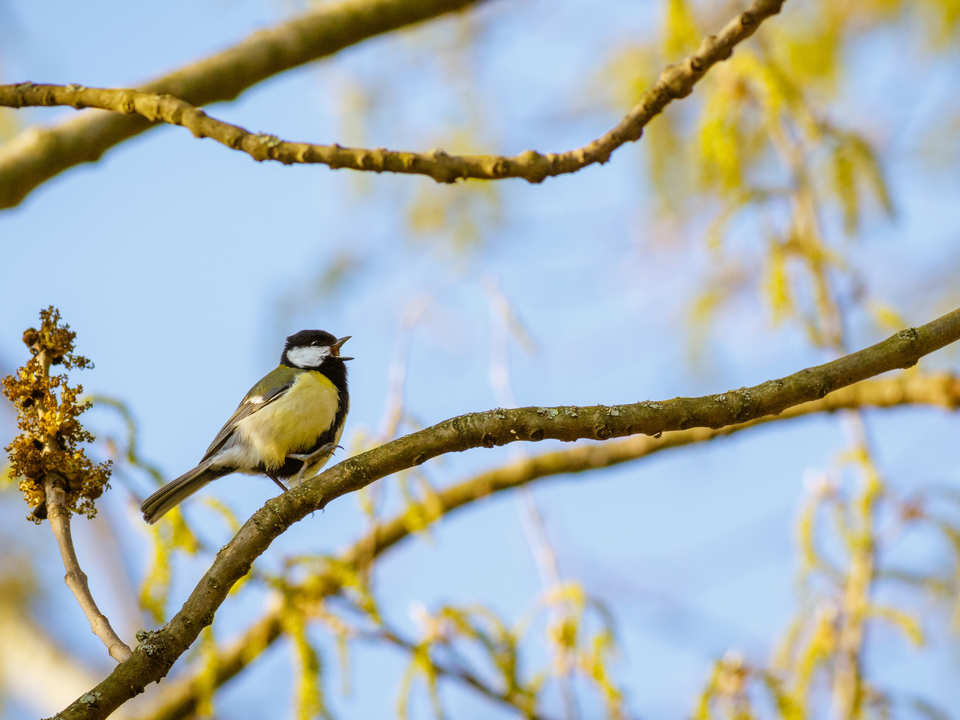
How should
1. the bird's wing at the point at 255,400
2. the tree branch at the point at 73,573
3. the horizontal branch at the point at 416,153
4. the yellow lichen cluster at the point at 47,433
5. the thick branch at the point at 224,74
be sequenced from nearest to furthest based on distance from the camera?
the tree branch at the point at 73,573, the yellow lichen cluster at the point at 47,433, the horizontal branch at the point at 416,153, the thick branch at the point at 224,74, the bird's wing at the point at 255,400

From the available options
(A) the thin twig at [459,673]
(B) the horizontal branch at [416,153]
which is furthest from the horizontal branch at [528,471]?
(B) the horizontal branch at [416,153]

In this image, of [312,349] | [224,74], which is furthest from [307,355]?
[224,74]

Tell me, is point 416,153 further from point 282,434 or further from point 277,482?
point 277,482

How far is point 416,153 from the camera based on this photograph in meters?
1.90

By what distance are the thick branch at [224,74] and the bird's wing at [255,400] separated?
1.05 meters

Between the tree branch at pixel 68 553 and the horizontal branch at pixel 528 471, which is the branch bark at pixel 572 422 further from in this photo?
the horizontal branch at pixel 528 471

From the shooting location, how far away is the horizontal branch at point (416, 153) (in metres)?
1.88

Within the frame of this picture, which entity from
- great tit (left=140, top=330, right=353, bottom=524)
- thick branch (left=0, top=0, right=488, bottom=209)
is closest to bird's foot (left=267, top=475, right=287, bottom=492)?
great tit (left=140, top=330, right=353, bottom=524)

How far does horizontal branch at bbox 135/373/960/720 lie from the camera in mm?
2926

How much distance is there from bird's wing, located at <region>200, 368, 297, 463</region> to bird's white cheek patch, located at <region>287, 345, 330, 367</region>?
155 millimetres

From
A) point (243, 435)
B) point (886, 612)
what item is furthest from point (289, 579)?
point (886, 612)

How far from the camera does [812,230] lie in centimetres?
309

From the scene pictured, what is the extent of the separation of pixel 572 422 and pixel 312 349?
93.0 inches

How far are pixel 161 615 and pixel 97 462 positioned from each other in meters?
0.71
